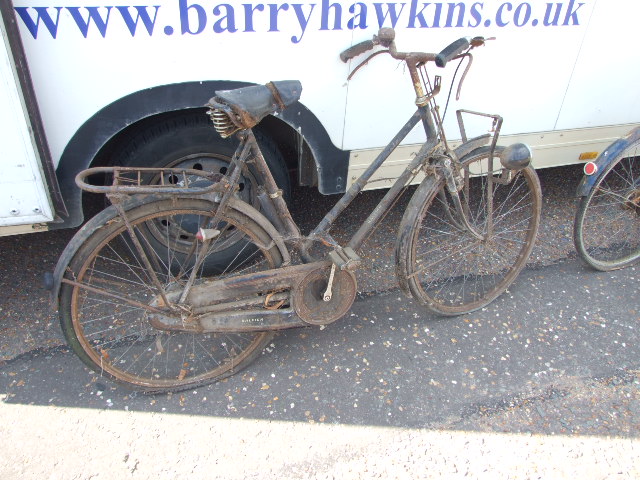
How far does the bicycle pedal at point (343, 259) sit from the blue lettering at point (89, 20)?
140 cm

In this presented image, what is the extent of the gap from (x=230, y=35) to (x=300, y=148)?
741 mm

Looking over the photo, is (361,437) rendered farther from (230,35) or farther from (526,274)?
(230,35)

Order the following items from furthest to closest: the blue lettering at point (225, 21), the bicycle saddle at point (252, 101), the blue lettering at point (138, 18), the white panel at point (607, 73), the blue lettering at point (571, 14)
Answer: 1. the white panel at point (607, 73)
2. the blue lettering at point (571, 14)
3. the blue lettering at point (225, 21)
4. the blue lettering at point (138, 18)
5. the bicycle saddle at point (252, 101)

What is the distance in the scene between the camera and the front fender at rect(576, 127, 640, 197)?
9.55 ft

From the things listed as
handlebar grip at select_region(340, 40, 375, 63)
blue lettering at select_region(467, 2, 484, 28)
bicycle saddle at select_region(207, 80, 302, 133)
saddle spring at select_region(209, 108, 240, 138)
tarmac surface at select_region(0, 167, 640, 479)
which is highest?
blue lettering at select_region(467, 2, 484, 28)

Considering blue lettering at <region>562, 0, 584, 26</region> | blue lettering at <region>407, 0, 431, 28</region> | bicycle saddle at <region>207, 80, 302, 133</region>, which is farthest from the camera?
blue lettering at <region>562, 0, 584, 26</region>

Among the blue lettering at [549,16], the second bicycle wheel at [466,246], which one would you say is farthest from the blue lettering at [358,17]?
the blue lettering at [549,16]

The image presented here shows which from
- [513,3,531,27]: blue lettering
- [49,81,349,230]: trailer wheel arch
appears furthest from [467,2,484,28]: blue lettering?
[49,81,349,230]: trailer wheel arch

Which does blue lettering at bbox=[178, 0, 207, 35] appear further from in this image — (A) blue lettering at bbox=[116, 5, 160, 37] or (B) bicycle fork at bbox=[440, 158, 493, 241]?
(B) bicycle fork at bbox=[440, 158, 493, 241]

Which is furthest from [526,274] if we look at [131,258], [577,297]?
[131,258]

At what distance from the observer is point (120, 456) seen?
2.15m

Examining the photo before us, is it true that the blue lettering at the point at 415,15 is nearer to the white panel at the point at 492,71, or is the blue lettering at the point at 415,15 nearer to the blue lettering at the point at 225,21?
the white panel at the point at 492,71

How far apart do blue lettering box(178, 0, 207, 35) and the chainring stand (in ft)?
4.03

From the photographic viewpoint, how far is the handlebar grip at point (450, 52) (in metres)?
2.07
